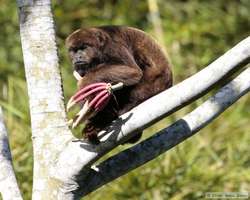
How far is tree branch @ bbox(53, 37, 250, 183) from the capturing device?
330 cm

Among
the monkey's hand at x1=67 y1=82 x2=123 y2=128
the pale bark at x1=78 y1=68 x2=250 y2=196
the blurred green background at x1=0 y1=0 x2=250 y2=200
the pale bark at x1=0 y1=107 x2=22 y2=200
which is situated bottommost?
the blurred green background at x1=0 y1=0 x2=250 y2=200

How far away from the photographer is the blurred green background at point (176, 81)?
643 cm

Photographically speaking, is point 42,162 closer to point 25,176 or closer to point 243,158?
point 25,176

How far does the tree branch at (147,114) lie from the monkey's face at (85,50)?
3.00ft

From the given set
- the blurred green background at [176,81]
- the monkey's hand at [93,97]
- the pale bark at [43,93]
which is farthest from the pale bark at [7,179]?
the blurred green background at [176,81]

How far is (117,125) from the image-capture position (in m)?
3.33

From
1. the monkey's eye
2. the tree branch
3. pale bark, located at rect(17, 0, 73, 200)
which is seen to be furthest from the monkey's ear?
the tree branch

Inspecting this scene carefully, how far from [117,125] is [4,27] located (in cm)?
614

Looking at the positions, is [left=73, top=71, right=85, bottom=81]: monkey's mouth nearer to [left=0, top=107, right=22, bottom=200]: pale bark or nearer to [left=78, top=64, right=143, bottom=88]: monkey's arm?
[left=78, top=64, right=143, bottom=88]: monkey's arm

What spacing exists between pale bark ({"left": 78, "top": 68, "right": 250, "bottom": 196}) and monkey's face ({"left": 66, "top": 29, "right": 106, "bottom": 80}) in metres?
0.77

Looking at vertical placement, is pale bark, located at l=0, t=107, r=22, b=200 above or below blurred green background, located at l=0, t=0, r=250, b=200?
above

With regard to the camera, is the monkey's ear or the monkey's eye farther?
the monkey's eye

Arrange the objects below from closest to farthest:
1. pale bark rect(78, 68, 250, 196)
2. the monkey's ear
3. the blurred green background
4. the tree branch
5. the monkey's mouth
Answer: the tree branch
pale bark rect(78, 68, 250, 196)
the monkey's mouth
the monkey's ear
the blurred green background

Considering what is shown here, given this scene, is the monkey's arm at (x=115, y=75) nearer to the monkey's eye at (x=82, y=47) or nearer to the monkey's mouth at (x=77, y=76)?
the monkey's mouth at (x=77, y=76)
